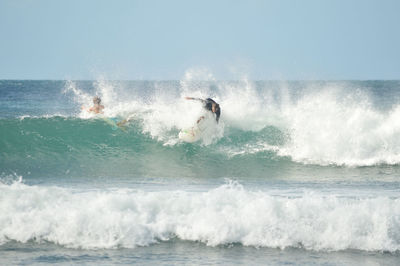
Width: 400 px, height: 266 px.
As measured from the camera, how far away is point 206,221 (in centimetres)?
812

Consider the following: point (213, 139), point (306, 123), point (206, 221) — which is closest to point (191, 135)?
point (213, 139)

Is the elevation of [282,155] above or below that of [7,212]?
above

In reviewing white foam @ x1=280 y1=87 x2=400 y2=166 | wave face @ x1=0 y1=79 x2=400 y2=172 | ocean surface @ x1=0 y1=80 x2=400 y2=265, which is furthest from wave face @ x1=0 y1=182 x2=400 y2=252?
white foam @ x1=280 y1=87 x2=400 y2=166

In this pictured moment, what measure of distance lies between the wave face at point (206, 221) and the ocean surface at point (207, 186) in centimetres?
2

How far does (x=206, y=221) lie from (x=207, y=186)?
12.0 ft

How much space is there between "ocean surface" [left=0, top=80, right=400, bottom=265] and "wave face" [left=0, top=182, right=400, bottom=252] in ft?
0.06

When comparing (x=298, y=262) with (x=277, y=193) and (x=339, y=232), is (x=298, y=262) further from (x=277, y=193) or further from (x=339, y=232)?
(x=277, y=193)

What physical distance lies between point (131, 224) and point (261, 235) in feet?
6.51

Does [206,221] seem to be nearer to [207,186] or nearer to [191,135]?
[207,186]

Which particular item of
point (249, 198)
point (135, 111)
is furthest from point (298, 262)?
point (135, 111)

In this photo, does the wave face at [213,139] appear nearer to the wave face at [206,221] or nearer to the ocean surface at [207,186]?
the ocean surface at [207,186]

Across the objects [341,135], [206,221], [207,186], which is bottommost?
[206,221]

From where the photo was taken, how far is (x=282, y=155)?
15.7m

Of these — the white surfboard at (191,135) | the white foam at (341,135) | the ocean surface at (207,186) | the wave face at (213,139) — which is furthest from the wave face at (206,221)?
the white surfboard at (191,135)
